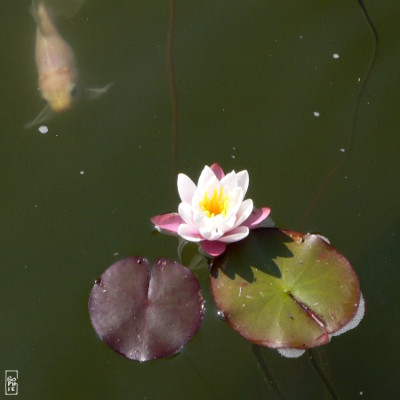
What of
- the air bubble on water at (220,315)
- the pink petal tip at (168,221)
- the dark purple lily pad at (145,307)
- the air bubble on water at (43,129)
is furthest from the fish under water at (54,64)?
the air bubble on water at (220,315)

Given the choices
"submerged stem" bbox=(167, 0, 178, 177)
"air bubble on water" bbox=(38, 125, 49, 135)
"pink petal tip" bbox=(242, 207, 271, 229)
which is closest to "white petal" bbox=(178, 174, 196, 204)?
"pink petal tip" bbox=(242, 207, 271, 229)

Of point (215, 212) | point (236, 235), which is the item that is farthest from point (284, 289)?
point (215, 212)

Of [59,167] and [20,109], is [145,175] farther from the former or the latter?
[20,109]

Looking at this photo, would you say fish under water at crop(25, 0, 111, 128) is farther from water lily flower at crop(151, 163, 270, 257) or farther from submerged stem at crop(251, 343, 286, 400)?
→ submerged stem at crop(251, 343, 286, 400)

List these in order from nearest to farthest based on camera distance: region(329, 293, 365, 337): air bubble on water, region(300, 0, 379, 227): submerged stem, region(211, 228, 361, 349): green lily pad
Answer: region(211, 228, 361, 349): green lily pad < region(329, 293, 365, 337): air bubble on water < region(300, 0, 379, 227): submerged stem

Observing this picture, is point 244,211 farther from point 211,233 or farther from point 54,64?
point 54,64

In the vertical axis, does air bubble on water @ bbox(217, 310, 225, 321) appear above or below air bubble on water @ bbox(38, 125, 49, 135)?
below
